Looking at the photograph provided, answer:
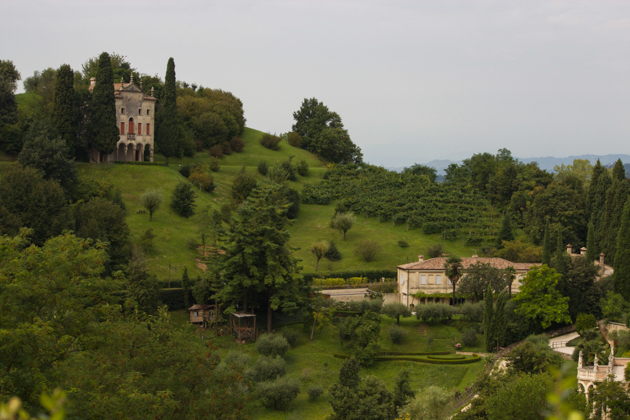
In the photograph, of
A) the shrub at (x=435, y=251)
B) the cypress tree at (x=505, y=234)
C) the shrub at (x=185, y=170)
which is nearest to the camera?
the shrub at (x=435, y=251)

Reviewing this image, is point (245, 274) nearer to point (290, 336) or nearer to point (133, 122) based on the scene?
point (290, 336)

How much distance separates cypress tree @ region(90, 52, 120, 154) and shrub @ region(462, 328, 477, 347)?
39.9 metres

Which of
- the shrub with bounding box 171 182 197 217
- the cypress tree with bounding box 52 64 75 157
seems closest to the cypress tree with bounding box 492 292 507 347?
the shrub with bounding box 171 182 197 217

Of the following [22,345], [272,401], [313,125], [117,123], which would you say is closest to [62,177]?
[117,123]

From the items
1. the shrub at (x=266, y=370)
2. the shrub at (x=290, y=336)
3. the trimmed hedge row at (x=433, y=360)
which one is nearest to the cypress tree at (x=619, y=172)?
the trimmed hedge row at (x=433, y=360)

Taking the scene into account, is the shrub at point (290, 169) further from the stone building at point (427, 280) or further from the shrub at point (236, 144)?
the stone building at point (427, 280)

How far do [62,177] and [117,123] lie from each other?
47.3ft

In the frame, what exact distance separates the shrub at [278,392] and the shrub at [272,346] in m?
4.77

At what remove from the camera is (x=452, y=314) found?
44344 millimetres

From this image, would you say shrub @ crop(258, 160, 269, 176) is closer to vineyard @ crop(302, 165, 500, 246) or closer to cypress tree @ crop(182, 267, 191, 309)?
vineyard @ crop(302, 165, 500, 246)

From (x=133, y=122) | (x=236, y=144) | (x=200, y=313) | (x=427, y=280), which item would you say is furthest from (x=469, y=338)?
(x=236, y=144)

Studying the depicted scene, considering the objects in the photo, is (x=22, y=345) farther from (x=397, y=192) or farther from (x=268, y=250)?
(x=397, y=192)

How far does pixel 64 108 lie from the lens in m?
58.3

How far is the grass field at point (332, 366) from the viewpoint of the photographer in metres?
33.1
